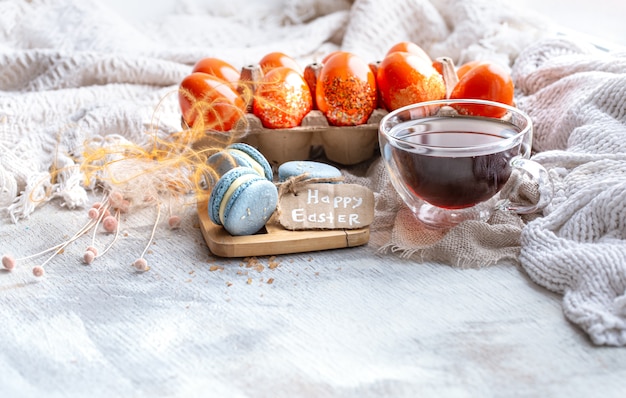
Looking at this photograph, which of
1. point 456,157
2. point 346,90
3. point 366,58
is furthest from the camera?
point 366,58

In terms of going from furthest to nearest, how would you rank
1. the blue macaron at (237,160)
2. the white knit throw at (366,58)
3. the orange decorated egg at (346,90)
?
the orange decorated egg at (346,90) < the blue macaron at (237,160) < the white knit throw at (366,58)

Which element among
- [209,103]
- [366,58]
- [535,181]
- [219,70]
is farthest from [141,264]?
[366,58]

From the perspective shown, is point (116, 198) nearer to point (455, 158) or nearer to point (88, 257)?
point (88, 257)

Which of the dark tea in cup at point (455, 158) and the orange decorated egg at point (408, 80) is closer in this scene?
the dark tea in cup at point (455, 158)

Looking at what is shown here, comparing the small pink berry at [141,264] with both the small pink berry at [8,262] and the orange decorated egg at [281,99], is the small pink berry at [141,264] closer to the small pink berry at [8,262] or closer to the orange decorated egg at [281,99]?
the small pink berry at [8,262]

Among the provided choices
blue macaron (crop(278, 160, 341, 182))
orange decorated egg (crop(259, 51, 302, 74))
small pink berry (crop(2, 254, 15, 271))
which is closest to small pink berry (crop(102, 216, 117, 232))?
small pink berry (crop(2, 254, 15, 271))

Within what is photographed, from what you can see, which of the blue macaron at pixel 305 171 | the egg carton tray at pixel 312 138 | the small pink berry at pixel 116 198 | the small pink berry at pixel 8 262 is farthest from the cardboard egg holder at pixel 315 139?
the small pink berry at pixel 8 262
